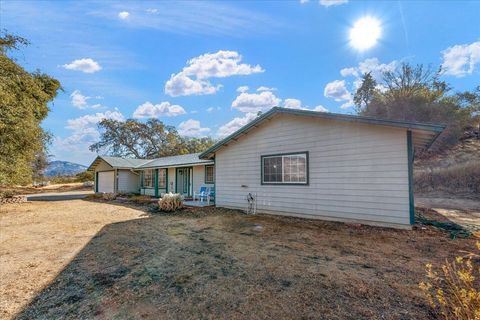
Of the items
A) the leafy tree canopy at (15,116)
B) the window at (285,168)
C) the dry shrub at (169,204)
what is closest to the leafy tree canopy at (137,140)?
the leafy tree canopy at (15,116)

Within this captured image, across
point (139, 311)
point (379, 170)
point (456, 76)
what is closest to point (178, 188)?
point (379, 170)

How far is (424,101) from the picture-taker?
2106cm

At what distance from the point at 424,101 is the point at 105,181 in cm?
2900

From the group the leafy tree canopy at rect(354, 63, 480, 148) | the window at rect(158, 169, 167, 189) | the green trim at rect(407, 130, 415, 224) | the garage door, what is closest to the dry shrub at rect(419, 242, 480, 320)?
the green trim at rect(407, 130, 415, 224)

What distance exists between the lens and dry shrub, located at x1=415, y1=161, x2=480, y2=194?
542 inches

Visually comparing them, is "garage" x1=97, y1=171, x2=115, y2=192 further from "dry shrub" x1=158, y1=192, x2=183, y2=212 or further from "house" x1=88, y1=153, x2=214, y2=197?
"dry shrub" x1=158, y1=192, x2=183, y2=212

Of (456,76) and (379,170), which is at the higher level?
(456,76)

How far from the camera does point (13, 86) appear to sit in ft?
36.1

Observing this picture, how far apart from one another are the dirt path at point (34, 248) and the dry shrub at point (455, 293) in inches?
184

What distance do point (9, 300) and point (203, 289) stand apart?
2567 mm

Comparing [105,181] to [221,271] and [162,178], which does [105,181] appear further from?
[221,271]

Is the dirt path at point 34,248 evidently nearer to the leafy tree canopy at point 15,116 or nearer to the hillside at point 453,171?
the leafy tree canopy at point 15,116

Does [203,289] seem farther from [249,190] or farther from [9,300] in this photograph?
[249,190]

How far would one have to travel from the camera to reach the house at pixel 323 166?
6621 millimetres
